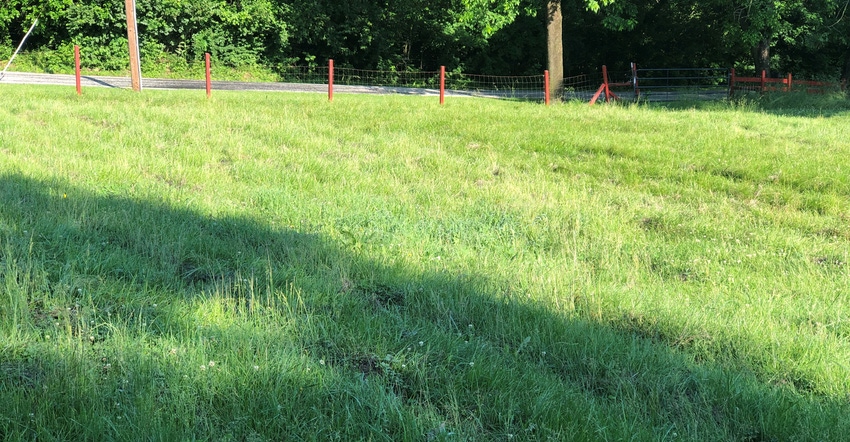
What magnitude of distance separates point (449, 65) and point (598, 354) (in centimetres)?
3272

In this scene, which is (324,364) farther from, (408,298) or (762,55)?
(762,55)

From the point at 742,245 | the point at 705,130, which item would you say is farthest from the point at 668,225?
the point at 705,130

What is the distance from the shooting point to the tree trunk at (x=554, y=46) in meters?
22.7

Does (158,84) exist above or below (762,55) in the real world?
below

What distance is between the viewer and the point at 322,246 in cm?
583

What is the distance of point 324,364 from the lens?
3.62 meters

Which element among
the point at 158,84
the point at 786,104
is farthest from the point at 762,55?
the point at 158,84

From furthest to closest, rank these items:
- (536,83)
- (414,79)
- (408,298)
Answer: (414,79) → (536,83) → (408,298)

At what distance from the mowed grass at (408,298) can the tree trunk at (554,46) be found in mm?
12339

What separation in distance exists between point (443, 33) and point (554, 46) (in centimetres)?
1198

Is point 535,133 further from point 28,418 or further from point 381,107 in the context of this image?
point 28,418

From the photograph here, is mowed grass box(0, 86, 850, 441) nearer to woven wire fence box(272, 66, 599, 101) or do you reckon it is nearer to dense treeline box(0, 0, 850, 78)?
dense treeline box(0, 0, 850, 78)

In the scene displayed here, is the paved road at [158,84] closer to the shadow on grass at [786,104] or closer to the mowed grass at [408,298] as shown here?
the shadow on grass at [786,104]

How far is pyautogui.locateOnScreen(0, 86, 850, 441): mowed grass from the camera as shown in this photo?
3270 millimetres
